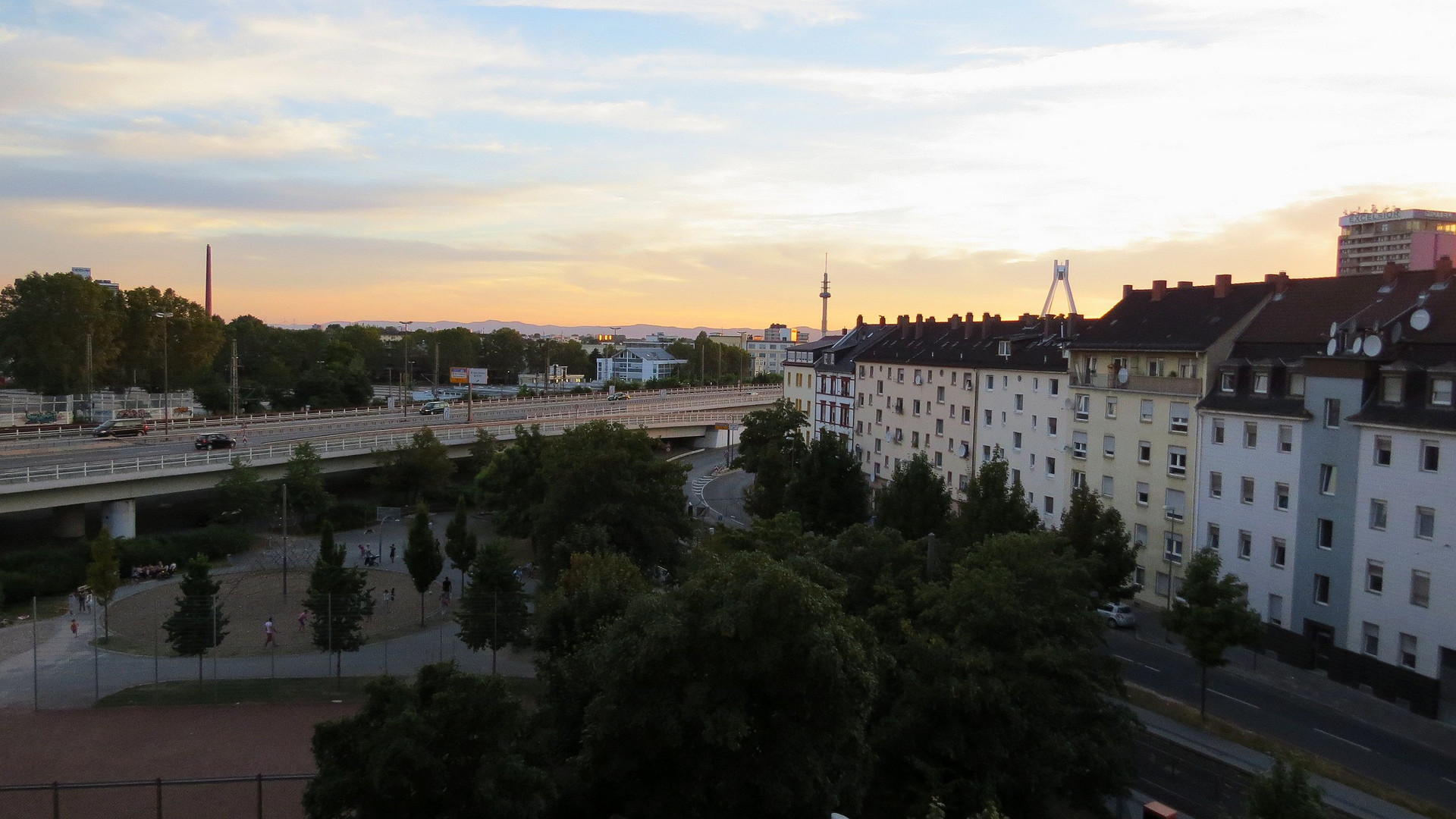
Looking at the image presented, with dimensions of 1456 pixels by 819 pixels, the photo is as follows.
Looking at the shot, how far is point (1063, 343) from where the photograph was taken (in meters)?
48.3

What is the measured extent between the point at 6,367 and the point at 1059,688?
10341cm

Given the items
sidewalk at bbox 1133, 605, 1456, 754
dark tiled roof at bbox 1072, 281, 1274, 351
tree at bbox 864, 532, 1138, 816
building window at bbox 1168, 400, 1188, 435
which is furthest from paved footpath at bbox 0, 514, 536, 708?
dark tiled roof at bbox 1072, 281, 1274, 351

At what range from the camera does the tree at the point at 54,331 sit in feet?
267

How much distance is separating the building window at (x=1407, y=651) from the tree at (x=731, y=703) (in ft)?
74.7

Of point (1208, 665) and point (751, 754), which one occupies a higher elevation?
point (751, 754)

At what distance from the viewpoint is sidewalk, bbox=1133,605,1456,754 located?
26.3 metres

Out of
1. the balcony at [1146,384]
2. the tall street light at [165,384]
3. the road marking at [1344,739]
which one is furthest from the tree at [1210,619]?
the tall street light at [165,384]

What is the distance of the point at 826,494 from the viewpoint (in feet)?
149

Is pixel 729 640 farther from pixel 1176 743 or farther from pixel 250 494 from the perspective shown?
pixel 250 494

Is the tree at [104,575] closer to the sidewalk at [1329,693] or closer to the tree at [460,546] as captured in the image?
the tree at [460,546]

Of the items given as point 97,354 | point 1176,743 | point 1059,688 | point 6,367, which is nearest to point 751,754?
point 1059,688

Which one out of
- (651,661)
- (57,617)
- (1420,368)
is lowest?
(57,617)

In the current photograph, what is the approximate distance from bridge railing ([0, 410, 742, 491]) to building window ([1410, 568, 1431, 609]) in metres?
33.1

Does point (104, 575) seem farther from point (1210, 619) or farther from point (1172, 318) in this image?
point (1172, 318)
